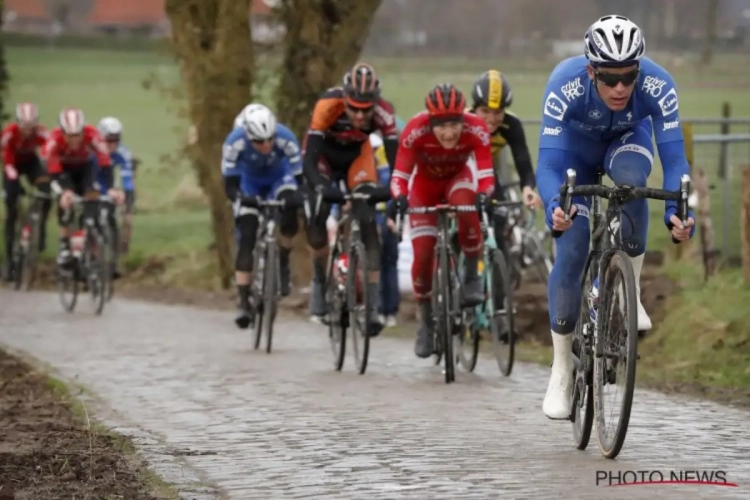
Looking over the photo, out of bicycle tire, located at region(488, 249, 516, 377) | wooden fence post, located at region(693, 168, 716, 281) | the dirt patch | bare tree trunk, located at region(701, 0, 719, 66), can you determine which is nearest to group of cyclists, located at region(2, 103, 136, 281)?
wooden fence post, located at region(693, 168, 716, 281)

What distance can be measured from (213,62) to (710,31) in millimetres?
7836

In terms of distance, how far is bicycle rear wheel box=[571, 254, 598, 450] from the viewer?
7.67 metres

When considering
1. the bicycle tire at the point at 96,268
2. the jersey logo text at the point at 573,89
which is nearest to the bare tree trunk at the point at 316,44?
the bicycle tire at the point at 96,268

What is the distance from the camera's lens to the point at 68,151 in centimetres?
1938

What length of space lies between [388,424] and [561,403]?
130 centimetres

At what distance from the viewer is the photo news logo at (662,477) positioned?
22.6 feet

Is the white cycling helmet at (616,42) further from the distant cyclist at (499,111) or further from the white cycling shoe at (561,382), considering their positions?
the distant cyclist at (499,111)

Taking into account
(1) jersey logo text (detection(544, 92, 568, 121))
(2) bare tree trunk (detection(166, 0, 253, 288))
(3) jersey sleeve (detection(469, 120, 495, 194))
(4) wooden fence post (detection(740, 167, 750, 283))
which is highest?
(2) bare tree trunk (detection(166, 0, 253, 288))

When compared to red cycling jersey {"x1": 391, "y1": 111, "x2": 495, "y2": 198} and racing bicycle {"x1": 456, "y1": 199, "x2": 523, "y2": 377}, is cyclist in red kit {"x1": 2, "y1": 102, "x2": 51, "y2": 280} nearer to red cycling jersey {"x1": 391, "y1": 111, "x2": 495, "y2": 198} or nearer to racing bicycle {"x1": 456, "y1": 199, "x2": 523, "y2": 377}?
racing bicycle {"x1": 456, "y1": 199, "x2": 523, "y2": 377}

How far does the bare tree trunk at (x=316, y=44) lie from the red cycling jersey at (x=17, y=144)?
12.0 ft

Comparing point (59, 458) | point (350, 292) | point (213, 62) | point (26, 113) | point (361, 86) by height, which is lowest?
point (59, 458)

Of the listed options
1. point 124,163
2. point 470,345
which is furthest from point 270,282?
point 124,163

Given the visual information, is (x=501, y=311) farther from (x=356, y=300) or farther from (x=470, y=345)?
(x=356, y=300)

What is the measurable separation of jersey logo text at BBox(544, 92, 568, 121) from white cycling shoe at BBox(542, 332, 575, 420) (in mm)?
1082
